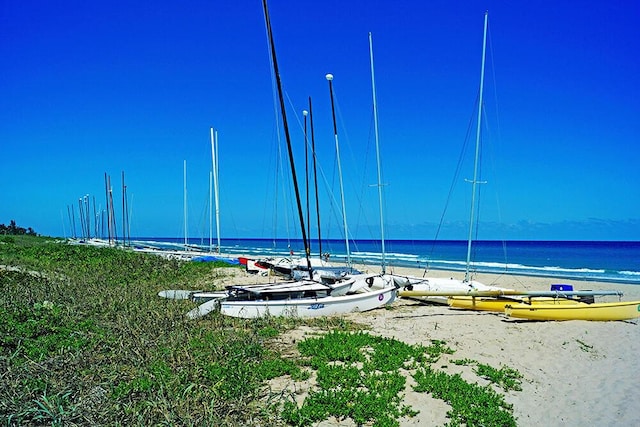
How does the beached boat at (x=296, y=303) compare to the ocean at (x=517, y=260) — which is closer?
the beached boat at (x=296, y=303)

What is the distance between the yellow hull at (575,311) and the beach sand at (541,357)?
24 cm

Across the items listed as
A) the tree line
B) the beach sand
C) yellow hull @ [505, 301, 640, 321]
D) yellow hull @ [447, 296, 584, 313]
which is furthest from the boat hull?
the tree line

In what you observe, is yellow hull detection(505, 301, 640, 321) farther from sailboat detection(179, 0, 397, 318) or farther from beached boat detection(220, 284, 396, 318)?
beached boat detection(220, 284, 396, 318)

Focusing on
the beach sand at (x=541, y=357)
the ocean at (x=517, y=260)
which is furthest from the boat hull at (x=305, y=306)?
the ocean at (x=517, y=260)

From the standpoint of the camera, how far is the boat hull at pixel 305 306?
1192 centimetres

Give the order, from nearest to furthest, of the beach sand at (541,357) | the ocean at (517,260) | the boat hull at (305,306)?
1. the beach sand at (541,357)
2. the boat hull at (305,306)
3. the ocean at (517,260)

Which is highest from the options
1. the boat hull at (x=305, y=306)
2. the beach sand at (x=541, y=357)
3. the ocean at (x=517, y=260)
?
the boat hull at (x=305, y=306)

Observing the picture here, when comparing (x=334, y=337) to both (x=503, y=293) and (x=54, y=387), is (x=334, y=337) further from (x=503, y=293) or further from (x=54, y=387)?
(x=503, y=293)

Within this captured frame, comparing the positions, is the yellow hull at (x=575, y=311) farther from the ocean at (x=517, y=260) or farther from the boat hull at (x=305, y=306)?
the ocean at (x=517, y=260)

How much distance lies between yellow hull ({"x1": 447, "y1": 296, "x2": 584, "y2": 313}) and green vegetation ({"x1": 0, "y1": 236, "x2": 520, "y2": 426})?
5.92 meters

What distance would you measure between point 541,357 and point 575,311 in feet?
16.1

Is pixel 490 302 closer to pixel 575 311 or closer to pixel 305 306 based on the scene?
pixel 575 311

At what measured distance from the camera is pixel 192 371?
6.59m

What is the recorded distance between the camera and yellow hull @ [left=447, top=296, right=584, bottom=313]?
15008 mm
